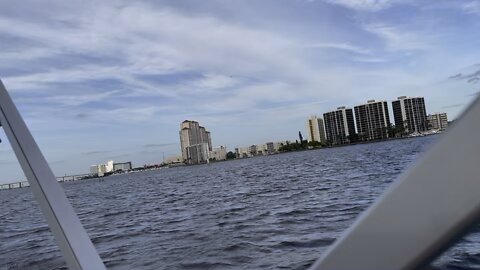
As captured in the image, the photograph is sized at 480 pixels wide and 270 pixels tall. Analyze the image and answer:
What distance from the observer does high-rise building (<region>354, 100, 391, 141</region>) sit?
7270mm

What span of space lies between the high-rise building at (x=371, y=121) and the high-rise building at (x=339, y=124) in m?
1.08

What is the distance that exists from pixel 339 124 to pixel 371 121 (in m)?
6.19

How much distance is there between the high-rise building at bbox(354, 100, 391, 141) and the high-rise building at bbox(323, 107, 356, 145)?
1.08 metres

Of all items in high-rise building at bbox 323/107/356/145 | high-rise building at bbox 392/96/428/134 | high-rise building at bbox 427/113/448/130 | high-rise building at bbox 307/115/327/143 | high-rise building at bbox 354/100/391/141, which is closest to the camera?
high-rise building at bbox 427/113/448/130

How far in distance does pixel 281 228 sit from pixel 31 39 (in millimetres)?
4612

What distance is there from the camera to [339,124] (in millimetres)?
14422

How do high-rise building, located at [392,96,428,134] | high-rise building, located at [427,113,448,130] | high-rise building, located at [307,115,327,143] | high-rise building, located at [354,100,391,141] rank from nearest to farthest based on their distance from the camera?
1. high-rise building, located at [427,113,448,130]
2. high-rise building, located at [392,96,428,134]
3. high-rise building, located at [354,100,391,141]
4. high-rise building, located at [307,115,327,143]

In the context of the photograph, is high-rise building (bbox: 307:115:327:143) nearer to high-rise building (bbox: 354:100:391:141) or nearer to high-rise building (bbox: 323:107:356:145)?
high-rise building (bbox: 323:107:356:145)

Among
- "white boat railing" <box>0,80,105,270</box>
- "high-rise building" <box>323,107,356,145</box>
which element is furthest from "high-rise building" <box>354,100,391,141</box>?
"white boat railing" <box>0,80,105,270</box>

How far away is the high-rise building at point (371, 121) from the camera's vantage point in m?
7.27

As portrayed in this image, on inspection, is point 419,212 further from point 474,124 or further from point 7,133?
point 7,133

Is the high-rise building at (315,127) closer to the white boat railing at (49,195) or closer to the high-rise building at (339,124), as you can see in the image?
the high-rise building at (339,124)

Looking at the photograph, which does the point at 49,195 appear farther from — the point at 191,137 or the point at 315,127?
the point at 191,137

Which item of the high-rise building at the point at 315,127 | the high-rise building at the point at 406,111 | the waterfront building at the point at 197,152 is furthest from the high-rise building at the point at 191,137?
the high-rise building at the point at 406,111
